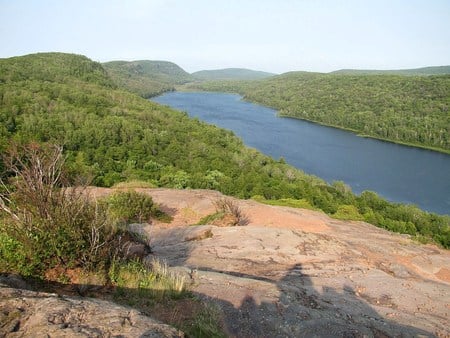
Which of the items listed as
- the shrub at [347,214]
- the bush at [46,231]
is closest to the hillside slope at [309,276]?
the bush at [46,231]

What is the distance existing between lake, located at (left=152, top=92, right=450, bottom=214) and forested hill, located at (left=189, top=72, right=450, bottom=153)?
24.5 feet

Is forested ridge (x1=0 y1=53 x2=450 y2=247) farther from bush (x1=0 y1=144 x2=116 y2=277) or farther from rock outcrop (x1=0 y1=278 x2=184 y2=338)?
rock outcrop (x1=0 y1=278 x2=184 y2=338)

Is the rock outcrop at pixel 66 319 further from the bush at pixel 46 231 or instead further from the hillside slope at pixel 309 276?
the hillside slope at pixel 309 276

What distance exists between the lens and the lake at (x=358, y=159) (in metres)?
64.2

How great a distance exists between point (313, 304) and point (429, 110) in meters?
132

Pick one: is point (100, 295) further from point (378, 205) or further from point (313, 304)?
point (378, 205)

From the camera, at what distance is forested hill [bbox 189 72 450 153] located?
106 m

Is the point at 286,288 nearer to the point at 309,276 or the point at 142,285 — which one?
the point at 309,276

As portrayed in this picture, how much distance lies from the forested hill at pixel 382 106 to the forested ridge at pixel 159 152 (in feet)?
196

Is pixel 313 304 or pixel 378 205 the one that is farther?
pixel 378 205

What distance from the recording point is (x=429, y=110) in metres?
120

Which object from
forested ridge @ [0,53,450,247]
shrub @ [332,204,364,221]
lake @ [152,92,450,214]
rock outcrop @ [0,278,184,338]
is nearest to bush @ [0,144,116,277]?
rock outcrop @ [0,278,184,338]

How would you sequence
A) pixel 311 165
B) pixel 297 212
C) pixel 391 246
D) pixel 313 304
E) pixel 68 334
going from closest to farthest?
pixel 68 334
pixel 313 304
pixel 391 246
pixel 297 212
pixel 311 165

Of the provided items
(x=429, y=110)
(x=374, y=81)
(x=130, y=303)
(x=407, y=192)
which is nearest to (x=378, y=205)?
(x=407, y=192)
